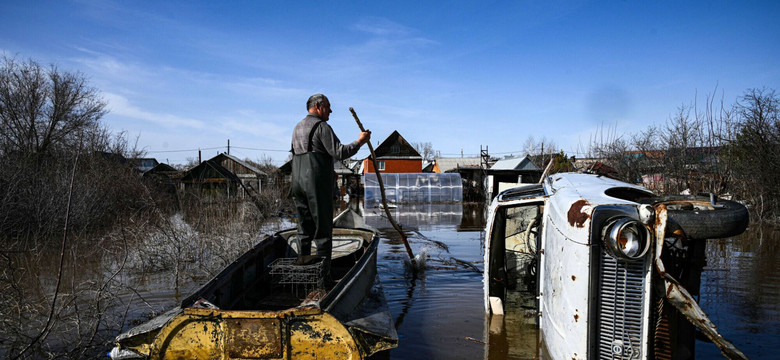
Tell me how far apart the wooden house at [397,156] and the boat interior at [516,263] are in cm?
4129

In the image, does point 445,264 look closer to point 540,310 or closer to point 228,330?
point 540,310

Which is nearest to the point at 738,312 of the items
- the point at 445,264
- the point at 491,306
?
the point at 491,306

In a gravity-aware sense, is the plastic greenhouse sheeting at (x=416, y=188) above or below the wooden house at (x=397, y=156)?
below

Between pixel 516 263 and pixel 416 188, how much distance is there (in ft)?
93.4

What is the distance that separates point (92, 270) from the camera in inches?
366

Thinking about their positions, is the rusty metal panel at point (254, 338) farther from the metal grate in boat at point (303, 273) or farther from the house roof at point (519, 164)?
the house roof at point (519, 164)

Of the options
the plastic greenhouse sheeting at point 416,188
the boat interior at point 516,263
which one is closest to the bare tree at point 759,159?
the boat interior at point 516,263

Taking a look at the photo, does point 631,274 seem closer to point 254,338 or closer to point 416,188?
point 254,338

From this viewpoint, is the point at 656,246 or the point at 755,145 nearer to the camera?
the point at 656,246

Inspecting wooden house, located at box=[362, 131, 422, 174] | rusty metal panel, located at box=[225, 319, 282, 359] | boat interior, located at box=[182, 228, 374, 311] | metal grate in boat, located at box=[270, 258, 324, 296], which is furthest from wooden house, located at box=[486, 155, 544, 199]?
rusty metal panel, located at box=[225, 319, 282, 359]

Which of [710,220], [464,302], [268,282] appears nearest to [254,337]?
[268,282]

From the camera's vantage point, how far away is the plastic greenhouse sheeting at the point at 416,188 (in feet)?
114

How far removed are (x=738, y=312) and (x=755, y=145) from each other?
1156 cm

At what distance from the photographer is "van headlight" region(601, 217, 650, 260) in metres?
2.97
